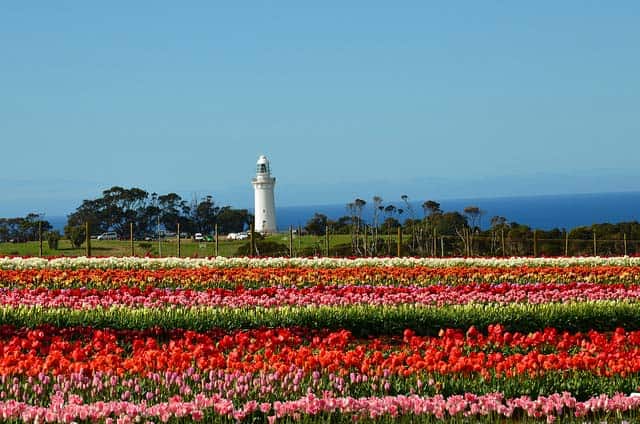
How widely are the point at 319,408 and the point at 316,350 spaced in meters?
3.14

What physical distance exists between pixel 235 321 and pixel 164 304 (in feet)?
5.16

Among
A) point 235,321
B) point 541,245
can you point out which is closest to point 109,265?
point 235,321

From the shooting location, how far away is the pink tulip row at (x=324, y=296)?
531 inches

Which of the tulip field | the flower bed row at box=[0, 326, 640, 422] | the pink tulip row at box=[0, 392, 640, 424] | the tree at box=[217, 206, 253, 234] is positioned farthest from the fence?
the tree at box=[217, 206, 253, 234]

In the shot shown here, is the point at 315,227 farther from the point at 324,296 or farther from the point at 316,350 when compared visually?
the point at 316,350

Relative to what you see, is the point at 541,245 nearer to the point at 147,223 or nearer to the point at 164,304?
the point at 164,304

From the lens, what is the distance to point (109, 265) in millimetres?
21609

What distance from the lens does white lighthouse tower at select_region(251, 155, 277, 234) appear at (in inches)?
2606

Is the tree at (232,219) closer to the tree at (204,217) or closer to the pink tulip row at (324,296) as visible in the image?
the tree at (204,217)

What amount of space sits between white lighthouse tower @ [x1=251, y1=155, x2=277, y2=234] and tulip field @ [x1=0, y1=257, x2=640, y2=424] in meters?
47.7

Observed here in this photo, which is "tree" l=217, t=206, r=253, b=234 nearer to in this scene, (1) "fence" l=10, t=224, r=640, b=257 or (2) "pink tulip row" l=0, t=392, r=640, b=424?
(1) "fence" l=10, t=224, r=640, b=257

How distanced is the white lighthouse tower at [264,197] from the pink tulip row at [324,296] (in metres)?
50.6

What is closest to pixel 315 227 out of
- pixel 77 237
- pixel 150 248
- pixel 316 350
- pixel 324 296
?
pixel 77 237

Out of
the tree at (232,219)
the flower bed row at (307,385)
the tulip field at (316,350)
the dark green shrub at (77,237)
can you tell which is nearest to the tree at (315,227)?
the dark green shrub at (77,237)
